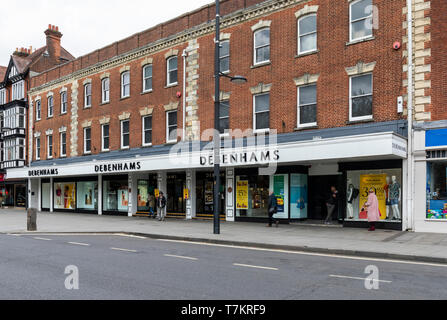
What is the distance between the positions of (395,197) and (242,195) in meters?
7.51

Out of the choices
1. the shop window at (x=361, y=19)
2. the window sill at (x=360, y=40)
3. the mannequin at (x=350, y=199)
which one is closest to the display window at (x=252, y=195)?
the mannequin at (x=350, y=199)

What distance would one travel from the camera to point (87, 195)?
30.5 metres

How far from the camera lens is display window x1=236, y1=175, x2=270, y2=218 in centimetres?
2048

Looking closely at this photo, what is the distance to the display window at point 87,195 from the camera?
29781 millimetres

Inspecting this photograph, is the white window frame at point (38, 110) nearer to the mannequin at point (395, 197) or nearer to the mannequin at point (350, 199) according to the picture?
the mannequin at point (350, 199)

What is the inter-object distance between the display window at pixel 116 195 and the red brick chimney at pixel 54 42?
17.2m

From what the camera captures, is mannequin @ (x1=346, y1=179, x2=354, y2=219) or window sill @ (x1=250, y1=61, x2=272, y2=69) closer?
mannequin @ (x1=346, y1=179, x2=354, y2=219)

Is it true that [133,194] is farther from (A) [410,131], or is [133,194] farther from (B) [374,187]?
(A) [410,131]

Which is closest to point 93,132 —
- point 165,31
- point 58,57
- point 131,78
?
point 131,78

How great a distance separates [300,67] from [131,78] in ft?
39.7

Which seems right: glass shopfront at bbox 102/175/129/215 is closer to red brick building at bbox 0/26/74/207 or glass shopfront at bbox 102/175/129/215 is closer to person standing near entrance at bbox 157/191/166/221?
person standing near entrance at bbox 157/191/166/221

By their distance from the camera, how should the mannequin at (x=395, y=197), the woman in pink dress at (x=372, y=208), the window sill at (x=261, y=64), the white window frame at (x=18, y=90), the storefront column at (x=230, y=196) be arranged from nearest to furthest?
the woman in pink dress at (x=372, y=208), the mannequin at (x=395, y=197), the window sill at (x=261, y=64), the storefront column at (x=230, y=196), the white window frame at (x=18, y=90)

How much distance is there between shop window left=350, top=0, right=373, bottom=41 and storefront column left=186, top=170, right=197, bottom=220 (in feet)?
35.8

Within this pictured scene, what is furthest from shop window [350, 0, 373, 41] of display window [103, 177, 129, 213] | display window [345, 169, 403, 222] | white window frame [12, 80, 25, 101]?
white window frame [12, 80, 25, 101]
